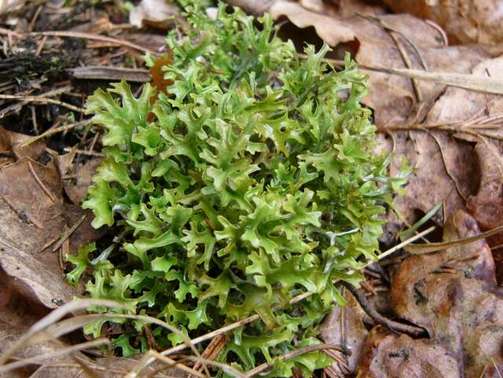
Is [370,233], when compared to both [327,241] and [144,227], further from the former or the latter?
[144,227]

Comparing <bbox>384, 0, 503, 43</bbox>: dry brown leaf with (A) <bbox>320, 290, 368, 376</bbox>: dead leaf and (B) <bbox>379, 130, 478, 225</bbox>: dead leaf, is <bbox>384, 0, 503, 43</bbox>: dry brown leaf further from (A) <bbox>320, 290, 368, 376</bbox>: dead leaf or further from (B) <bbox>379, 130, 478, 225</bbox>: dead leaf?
(A) <bbox>320, 290, 368, 376</bbox>: dead leaf

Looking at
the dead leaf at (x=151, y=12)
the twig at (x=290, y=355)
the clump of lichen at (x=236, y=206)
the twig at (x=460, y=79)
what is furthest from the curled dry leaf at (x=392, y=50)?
the twig at (x=290, y=355)

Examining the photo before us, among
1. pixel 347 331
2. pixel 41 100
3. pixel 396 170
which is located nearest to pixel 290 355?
pixel 347 331

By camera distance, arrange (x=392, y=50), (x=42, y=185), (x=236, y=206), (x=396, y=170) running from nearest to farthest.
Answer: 1. (x=236, y=206)
2. (x=42, y=185)
3. (x=396, y=170)
4. (x=392, y=50)


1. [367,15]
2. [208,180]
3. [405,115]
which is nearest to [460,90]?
[405,115]

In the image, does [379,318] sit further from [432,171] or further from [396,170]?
[432,171]

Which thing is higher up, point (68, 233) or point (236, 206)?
point (236, 206)

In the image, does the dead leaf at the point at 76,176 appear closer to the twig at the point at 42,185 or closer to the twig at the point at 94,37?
the twig at the point at 42,185
